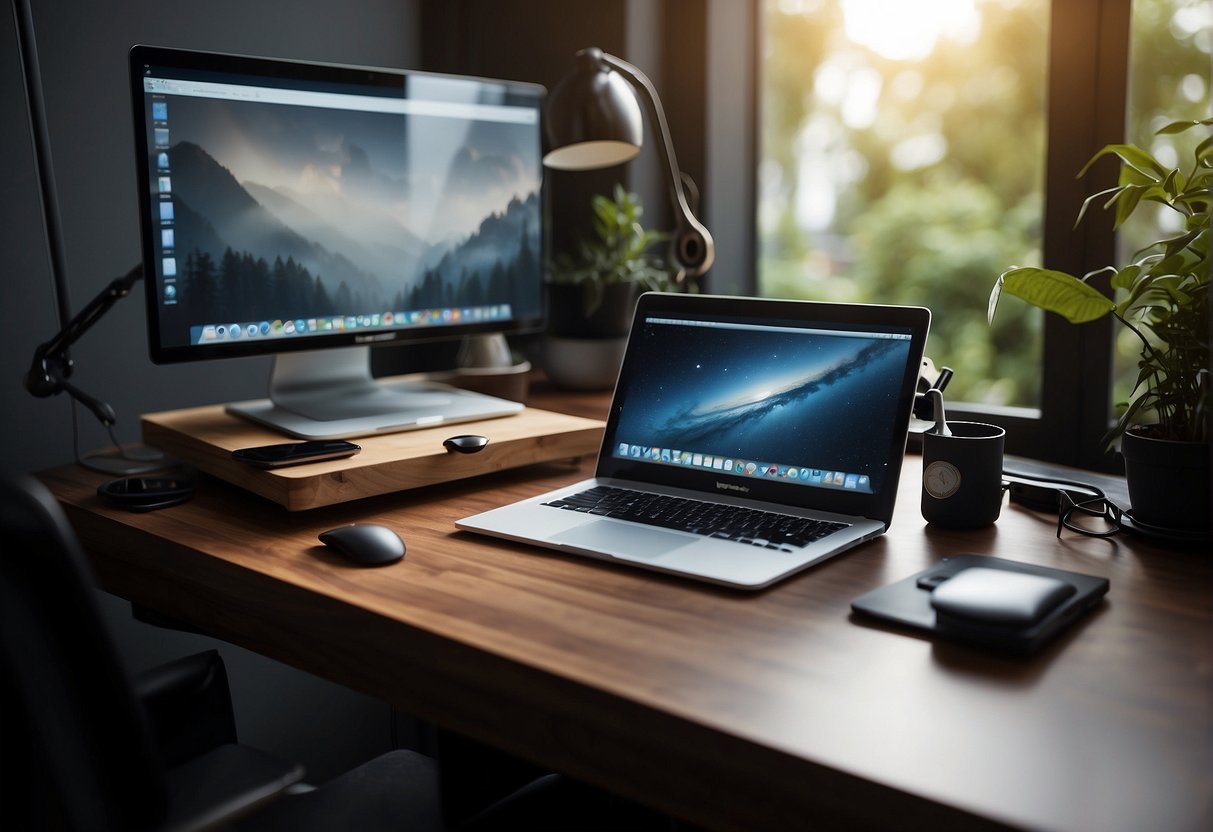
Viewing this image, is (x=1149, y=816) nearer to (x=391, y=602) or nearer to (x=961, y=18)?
(x=391, y=602)

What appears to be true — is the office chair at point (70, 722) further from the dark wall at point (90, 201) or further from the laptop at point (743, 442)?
the dark wall at point (90, 201)

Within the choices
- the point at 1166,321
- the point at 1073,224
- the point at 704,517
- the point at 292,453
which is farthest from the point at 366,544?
the point at 1073,224

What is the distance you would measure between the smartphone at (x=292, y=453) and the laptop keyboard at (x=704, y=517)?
0.84ft

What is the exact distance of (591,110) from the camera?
1.47 meters

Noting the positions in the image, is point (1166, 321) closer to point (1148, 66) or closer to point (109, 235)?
point (1148, 66)

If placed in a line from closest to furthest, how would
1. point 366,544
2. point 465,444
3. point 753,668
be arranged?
point 753,668 < point 366,544 < point 465,444

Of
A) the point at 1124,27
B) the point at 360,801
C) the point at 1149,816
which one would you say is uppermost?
the point at 1124,27

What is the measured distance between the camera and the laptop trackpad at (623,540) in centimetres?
101

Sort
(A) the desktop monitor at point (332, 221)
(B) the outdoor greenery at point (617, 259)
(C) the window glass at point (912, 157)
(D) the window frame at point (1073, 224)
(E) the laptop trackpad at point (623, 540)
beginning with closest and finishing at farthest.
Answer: (E) the laptop trackpad at point (623, 540) → (A) the desktop monitor at point (332, 221) → (D) the window frame at point (1073, 224) → (B) the outdoor greenery at point (617, 259) → (C) the window glass at point (912, 157)

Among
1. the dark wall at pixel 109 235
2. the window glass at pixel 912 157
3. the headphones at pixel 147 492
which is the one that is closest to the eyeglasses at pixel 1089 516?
the headphones at pixel 147 492

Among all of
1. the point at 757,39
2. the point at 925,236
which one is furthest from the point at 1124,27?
the point at 925,236

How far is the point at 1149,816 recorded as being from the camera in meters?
0.58

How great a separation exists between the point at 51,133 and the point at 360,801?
1.14 m

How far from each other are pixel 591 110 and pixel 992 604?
95 centimetres
